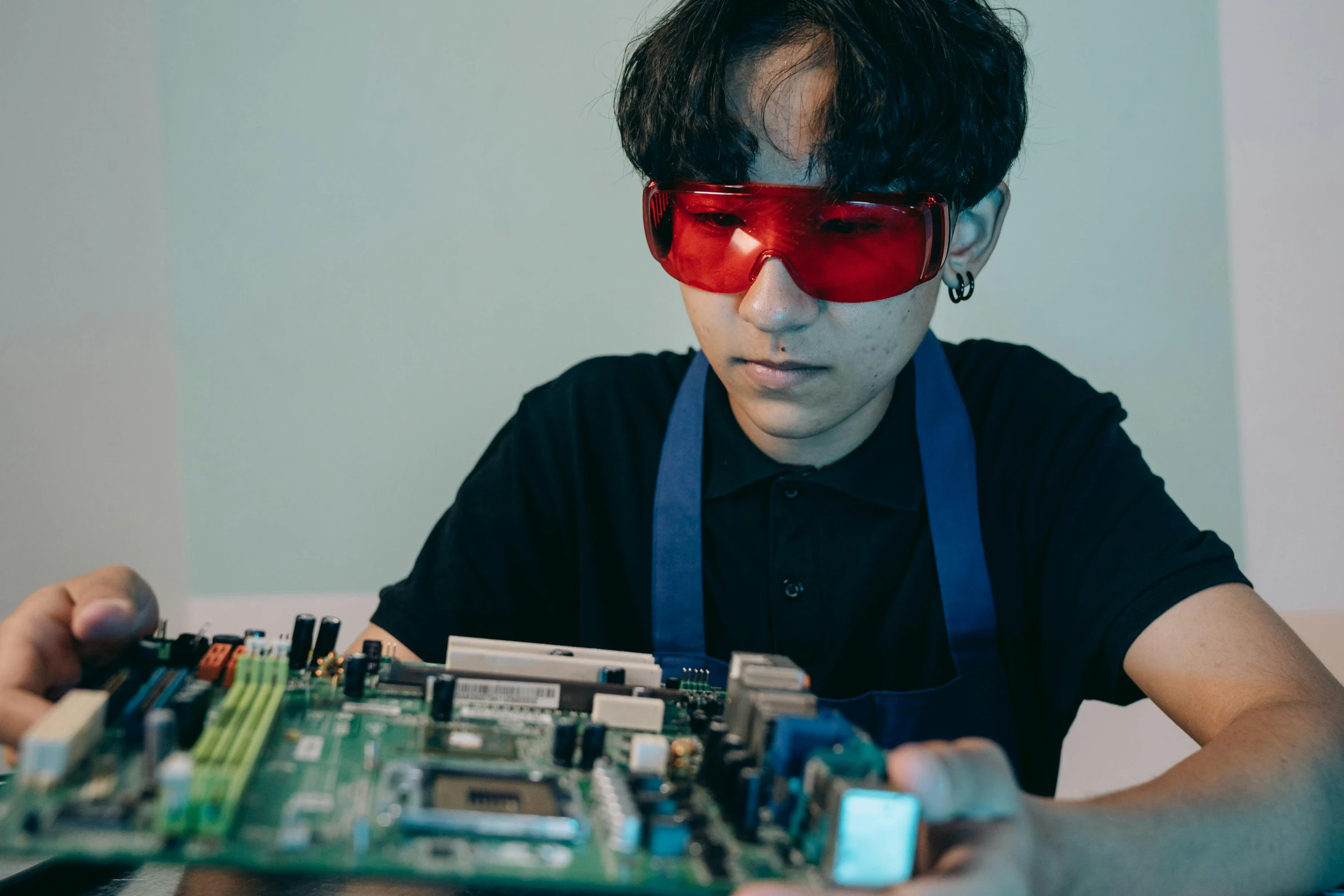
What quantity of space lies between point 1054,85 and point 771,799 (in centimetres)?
252

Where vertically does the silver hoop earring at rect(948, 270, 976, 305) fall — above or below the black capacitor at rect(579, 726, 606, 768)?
above

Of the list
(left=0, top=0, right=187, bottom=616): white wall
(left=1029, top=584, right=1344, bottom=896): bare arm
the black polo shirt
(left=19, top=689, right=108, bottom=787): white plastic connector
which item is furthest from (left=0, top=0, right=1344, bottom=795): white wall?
(left=19, top=689, right=108, bottom=787): white plastic connector

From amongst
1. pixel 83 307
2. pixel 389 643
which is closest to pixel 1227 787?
pixel 389 643

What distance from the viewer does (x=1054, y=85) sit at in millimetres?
3004

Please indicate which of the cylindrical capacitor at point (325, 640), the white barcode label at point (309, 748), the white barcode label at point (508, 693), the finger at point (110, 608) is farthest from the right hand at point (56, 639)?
the white barcode label at point (508, 693)

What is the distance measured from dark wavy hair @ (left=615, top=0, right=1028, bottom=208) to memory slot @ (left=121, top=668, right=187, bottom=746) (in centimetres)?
106

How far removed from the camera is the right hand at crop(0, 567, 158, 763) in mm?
1304

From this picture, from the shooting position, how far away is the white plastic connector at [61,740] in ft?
3.19

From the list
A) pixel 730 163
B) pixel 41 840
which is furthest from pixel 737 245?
pixel 41 840

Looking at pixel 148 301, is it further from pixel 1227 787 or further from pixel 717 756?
pixel 1227 787

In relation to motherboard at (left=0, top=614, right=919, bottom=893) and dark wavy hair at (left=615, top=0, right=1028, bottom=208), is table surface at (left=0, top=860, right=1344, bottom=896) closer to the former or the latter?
motherboard at (left=0, top=614, right=919, bottom=893)

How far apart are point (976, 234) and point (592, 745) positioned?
4.16 ft

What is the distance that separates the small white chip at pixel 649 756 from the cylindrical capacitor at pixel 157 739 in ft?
1.46

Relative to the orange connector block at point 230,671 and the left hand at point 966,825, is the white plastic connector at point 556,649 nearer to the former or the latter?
the orange connector block at point 230,671
